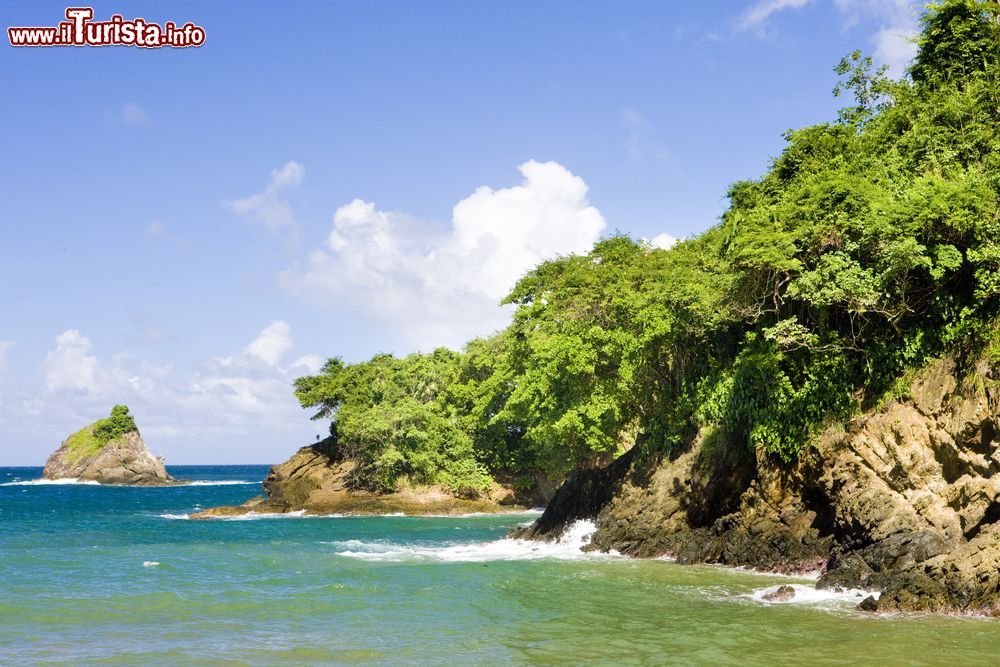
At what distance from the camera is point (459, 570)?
2695cm

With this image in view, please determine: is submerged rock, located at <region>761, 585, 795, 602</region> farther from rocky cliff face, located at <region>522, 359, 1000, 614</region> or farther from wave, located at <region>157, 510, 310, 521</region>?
wave, located at <region>157, 510, 310, 521</region>

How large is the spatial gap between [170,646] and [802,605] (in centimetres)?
1366

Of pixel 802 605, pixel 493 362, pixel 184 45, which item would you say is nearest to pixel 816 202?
pixel 802 605

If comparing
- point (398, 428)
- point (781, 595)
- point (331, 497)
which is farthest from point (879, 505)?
point (331, 497)

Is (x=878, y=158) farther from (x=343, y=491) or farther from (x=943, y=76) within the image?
(x=343, y=491)

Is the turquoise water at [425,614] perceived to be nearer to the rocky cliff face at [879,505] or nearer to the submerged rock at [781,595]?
the submerged rock at [781,595]

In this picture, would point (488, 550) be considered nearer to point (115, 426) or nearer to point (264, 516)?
point (264, 516)

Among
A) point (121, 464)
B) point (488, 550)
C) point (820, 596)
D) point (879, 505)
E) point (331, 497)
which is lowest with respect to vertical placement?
point (488, 550)

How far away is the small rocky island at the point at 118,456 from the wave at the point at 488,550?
294 feet

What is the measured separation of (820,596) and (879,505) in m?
2.71

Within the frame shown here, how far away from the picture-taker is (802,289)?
21734mm

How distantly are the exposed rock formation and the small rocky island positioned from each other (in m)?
60.9

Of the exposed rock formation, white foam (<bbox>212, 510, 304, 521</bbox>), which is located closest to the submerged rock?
the exposed rock formation

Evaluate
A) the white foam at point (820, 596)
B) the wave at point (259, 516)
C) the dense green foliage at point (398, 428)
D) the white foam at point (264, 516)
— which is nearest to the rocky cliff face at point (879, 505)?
the white foam at point (820, 596)
